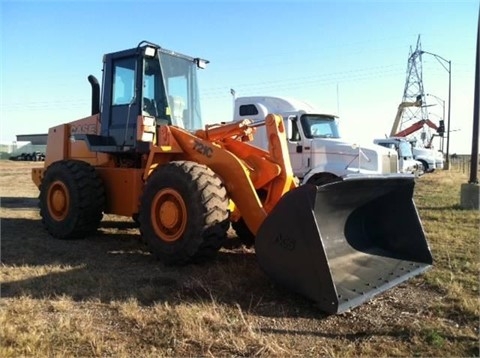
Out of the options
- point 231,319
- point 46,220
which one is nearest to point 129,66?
point 46,220

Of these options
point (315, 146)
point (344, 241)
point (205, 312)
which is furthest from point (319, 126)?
point (205, 312)

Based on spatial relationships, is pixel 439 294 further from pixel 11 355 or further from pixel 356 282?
pixel 11 355

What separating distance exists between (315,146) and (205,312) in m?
7.74

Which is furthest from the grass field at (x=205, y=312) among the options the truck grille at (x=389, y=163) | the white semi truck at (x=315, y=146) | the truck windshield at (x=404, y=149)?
the truck windshield at (x=404, y=149)

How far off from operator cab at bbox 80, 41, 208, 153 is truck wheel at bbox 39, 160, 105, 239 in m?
0.62

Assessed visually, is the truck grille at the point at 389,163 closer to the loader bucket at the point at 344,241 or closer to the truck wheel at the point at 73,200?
the loader bucket at the point at 344,241

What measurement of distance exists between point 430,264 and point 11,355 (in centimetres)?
453

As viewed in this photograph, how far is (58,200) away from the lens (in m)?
8.12

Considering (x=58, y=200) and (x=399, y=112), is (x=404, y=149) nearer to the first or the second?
(x=399, y=112)

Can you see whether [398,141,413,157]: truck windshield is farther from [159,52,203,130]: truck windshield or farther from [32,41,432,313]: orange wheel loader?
[32,41,432,313]: orange wheel loader

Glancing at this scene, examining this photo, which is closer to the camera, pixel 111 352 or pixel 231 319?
pixel 111 352

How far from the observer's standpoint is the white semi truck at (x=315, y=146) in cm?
1148

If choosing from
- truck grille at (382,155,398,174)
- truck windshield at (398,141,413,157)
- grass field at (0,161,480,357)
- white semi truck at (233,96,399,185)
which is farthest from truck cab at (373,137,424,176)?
grass field at (0,161,480,357)

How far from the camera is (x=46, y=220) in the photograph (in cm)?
834
